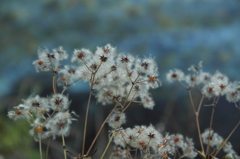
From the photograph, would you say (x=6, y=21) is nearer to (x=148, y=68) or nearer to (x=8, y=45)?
(x=8, y=45)

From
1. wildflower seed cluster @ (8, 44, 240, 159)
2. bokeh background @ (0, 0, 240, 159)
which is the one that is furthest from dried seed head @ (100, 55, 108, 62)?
bokeh background @ (0, 0, 240, 159)

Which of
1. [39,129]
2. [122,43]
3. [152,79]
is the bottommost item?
[39,129]

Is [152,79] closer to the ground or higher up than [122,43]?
closer to the ground

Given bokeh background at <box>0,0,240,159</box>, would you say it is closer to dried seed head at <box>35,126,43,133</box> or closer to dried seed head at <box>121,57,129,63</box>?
dried seed head at <box>121,57,129,63</box>

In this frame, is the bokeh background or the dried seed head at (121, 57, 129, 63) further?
the bokeh background

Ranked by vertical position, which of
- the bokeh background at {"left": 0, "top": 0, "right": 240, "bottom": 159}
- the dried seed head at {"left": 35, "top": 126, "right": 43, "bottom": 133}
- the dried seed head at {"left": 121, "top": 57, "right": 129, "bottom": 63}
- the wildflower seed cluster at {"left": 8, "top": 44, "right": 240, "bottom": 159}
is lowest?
the dried seed head at {"left": 35, "top": 126, "right": 43, "bottom": 133}

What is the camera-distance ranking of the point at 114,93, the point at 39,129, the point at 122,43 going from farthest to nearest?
the point at 122,43
the point at 114,93
the point at 39,129

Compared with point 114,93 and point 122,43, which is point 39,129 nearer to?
point 114,93

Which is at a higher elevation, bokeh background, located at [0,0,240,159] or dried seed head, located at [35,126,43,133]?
bokeh background, located at [0,0,240,159]

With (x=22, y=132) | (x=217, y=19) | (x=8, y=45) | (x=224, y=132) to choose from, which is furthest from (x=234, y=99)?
(x=8, y=45)

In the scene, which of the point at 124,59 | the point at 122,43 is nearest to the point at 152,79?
the point at 124,59

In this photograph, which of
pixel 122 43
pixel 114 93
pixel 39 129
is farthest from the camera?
pixel 122 43
